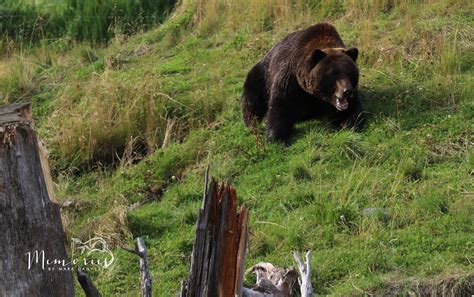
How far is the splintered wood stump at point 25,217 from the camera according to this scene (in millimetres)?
4496

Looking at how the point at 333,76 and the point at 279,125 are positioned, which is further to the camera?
the point at 279,125

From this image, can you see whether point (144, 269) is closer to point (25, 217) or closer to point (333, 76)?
point (25, 217)

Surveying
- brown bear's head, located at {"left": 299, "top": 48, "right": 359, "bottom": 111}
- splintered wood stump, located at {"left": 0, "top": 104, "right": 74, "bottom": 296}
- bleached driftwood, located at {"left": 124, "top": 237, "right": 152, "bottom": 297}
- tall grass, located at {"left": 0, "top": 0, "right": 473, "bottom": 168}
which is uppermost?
splintered wood stump, located at {"left": 0, "top": 104, "right": 74, "bottom": 296}

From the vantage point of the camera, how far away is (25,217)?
4.56 meters

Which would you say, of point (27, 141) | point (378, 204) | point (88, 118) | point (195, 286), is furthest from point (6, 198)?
point (88, 118)

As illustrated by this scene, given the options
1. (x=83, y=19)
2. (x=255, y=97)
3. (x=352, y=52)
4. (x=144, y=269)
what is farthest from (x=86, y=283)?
(x=83, y=19)

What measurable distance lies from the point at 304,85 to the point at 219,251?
570cm

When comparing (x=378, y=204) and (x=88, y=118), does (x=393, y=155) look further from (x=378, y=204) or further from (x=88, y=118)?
(x=88, y=118)

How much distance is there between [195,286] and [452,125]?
545cm

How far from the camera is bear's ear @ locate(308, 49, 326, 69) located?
33.7 feet

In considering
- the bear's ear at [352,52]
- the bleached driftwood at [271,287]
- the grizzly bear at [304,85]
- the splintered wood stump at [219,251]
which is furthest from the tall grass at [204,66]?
the splintered wood stump at [219,251]

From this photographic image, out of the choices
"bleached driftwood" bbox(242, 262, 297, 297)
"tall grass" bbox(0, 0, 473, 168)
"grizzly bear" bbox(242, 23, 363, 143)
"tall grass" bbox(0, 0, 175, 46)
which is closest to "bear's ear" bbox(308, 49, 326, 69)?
"grizzly bear" bbox(242, 23, 363, 143)

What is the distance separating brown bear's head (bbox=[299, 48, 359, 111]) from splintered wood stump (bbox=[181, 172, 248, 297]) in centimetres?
529

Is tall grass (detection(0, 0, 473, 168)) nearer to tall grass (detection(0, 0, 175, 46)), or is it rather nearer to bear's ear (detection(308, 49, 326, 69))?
tall grass (detection(0, 0, 175, 46))
